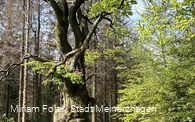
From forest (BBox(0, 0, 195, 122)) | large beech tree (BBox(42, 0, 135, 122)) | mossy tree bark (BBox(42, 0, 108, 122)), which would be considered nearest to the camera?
forest (BBox(0, 0, 195, 122))

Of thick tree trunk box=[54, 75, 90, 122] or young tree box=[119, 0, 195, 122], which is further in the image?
young tree box=[119, 0, 195, 122]

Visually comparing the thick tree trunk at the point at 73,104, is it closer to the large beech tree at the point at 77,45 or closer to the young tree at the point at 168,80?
the large beech tree at the point at 77,45

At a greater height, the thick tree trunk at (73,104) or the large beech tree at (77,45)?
the large beech tree at (77,45)

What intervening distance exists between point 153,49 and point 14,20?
9.47 metres

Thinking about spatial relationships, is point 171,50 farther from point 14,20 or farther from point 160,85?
point 14,20

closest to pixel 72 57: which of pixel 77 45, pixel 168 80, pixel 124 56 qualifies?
pixel 77 45

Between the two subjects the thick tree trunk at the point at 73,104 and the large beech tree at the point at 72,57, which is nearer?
the large beech tree at the point at 72,57

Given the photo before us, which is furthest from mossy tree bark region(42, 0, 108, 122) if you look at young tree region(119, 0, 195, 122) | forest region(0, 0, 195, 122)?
young tree region(119, 0, 195, 122)

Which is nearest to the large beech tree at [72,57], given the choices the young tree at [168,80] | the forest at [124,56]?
the forest at [124,56]

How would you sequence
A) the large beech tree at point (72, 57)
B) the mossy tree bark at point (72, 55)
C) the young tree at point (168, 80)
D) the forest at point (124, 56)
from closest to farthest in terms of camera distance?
the forest at point (124, 56)
the large beech tree at point (72, 57)
the mossy tree bark at point (72, 55)
the young tree at point (168, 80)

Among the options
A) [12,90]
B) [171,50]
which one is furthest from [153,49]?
[12,90]

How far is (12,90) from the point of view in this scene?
2338 centimetres

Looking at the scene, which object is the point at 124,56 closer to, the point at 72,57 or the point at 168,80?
the point at 168,80

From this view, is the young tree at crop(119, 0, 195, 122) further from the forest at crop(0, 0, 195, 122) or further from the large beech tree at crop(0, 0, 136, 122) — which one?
the large beech tree at crop(0, 0, 136, 122)
